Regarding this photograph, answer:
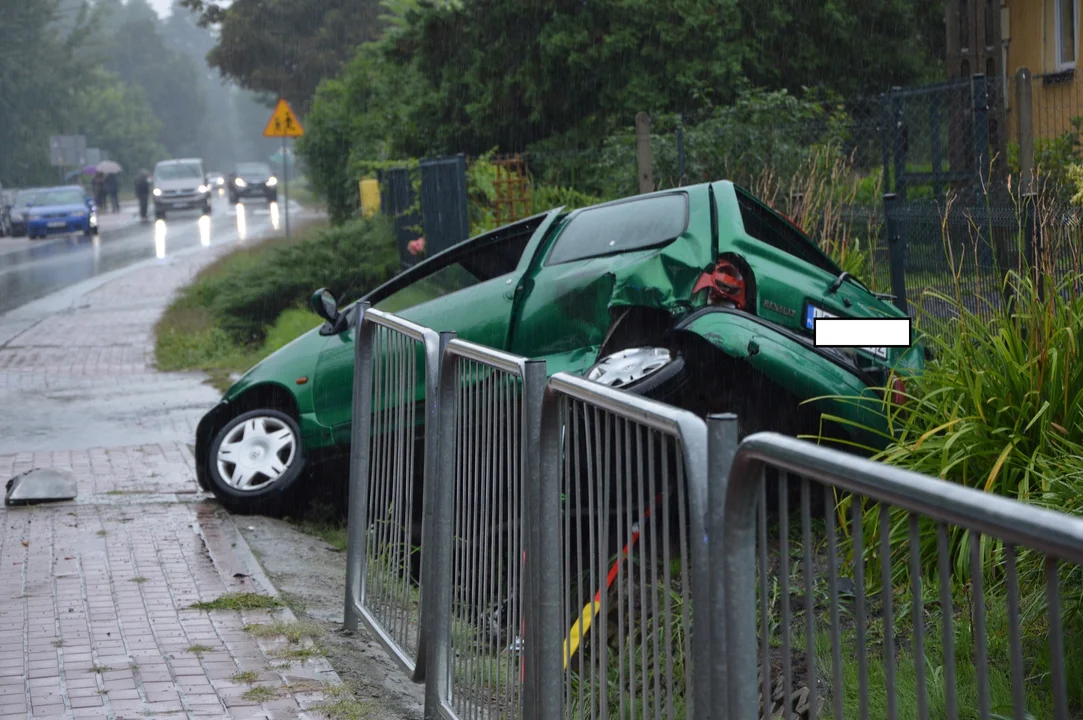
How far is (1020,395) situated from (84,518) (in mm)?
4793

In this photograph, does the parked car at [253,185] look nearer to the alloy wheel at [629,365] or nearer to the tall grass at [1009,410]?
the alloy wheel at [629,365]

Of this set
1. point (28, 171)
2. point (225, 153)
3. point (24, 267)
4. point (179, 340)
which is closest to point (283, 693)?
point (179, 340)

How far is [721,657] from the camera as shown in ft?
7.84

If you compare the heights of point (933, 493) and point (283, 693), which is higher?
point (933, 493)

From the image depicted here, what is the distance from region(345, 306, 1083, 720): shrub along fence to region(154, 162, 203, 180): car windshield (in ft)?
175

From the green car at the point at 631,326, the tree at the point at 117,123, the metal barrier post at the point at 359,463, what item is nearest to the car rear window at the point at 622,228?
the green car at the point at 631,326

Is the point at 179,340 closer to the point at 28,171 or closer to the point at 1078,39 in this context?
the point at 1078,39

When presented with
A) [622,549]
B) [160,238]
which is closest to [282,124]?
[160,238]

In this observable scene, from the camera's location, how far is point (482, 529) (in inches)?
161

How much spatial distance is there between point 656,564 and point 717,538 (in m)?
0.51

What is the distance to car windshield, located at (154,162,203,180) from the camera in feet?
186

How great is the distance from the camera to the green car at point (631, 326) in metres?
6.29

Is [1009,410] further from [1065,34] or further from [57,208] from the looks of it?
[57,208]

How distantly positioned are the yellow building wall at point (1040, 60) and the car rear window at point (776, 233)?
880cm
